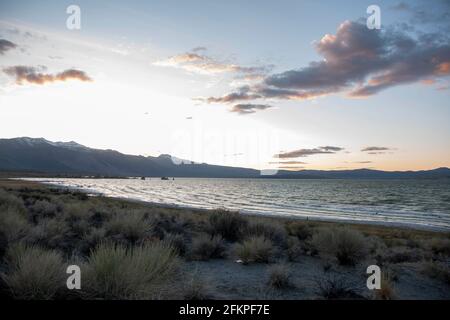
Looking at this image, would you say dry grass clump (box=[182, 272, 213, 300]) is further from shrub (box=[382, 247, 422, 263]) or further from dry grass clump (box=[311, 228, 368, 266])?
shrub (box=[382, 247, 422, 263])

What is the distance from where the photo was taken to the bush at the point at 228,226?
13.0 metres

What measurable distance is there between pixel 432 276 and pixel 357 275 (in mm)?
2031

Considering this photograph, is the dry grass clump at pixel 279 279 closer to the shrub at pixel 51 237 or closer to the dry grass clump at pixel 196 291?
the dry grass clump at pixel 196 291

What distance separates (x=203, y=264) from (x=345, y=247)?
376 centimetres

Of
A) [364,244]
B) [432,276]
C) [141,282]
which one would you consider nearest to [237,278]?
[141,282]

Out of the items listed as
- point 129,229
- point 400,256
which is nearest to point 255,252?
point 129,229

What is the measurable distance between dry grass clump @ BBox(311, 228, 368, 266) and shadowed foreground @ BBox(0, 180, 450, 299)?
0.03 m

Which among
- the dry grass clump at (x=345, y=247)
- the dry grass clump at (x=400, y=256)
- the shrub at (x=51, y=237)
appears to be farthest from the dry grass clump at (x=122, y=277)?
the dry grass clump at (x=400, y=256)

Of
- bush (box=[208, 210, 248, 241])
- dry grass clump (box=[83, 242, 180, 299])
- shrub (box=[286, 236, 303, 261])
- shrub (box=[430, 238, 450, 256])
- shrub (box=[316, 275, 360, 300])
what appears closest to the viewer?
dry grass clump (box=[83, 242, 180, 299])

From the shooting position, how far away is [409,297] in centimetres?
745

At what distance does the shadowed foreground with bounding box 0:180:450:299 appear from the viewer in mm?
6102

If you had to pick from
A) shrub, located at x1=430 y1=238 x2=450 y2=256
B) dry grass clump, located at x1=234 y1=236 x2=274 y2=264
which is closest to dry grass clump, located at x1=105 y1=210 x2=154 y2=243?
dry grass clump, located at x1=234 y1=236 x2=274 y2=264

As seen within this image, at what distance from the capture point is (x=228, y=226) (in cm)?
1316
